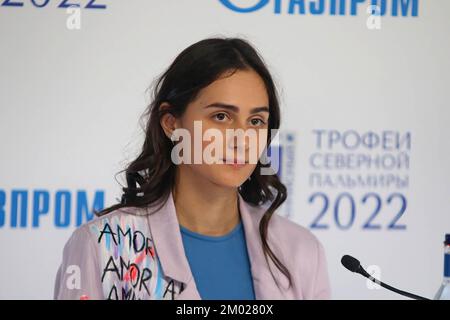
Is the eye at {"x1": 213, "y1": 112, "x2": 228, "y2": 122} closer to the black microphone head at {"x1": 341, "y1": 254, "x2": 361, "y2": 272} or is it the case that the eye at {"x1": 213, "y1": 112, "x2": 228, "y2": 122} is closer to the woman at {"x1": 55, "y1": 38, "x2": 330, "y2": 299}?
the woman at {"x1": 55, "y1": 38, "x2": 330, "y2": 299}

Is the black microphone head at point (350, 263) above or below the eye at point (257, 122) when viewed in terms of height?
below

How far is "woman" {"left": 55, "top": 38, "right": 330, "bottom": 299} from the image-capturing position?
1.55 metres

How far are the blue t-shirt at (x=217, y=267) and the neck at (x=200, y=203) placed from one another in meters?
0.02

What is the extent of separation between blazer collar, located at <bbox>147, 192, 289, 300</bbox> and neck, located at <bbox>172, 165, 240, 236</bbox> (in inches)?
1.5

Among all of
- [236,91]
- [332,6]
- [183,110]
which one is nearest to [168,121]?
[183,110]

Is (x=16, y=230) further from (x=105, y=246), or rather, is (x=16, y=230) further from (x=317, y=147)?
(x=317, y=147)

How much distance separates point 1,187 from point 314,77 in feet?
3.00

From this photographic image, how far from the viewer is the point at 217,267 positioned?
1608mm

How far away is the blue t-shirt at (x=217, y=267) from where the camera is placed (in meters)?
1.61

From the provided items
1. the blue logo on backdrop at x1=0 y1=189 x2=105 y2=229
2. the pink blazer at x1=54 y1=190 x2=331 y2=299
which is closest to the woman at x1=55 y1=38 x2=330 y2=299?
the pink blazer at x1=54 y1=190 x2=331 y2=299

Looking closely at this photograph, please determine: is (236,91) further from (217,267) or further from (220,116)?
(217,267)

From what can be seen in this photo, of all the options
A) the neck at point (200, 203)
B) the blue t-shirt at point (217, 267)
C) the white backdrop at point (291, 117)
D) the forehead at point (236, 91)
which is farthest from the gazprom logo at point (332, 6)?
the blue t-shirt at point (217, 267)

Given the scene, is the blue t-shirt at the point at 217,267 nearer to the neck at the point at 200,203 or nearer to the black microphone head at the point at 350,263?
the neck at the point at 200,203
